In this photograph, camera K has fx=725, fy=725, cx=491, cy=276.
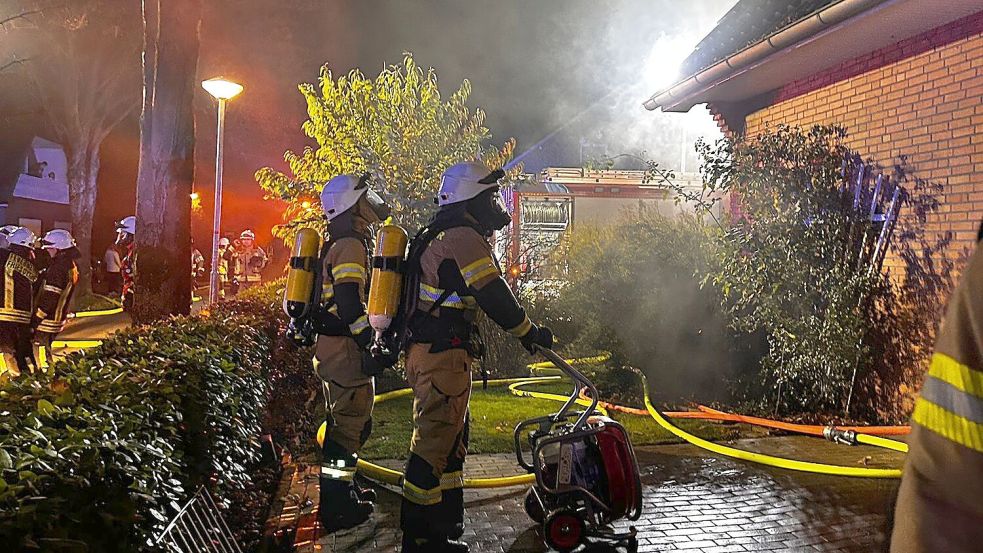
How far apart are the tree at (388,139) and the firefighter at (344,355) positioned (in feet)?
16.1

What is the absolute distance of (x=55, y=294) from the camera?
8.60m

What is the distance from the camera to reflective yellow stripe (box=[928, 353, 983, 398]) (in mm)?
1072

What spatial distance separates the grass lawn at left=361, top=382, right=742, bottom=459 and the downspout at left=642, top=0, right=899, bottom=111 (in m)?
3.70

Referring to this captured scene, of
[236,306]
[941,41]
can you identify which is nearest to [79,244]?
[236,306]

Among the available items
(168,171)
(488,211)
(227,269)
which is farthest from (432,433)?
(227,269)

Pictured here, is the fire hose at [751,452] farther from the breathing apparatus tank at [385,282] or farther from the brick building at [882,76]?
the brick building at [882,76]

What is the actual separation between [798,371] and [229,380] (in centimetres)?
543

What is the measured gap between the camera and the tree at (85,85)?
2317 centimetres

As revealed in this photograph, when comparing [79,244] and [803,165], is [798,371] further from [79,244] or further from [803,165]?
[79,244]

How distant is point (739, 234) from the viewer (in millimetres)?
7578

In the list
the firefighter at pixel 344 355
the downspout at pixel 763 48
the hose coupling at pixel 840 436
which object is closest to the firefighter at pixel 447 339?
the firefighter at pixel 344 355

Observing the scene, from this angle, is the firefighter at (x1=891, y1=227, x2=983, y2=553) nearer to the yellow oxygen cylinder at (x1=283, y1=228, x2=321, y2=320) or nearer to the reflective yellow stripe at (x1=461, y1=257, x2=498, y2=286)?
the reflective yellow stripe at (x1=461, y1=257, x2=498, y2=286)

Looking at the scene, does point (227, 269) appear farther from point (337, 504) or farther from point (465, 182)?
point (465, 182)

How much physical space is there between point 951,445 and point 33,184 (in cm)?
2911
